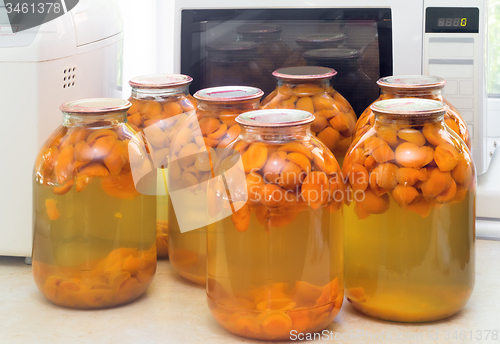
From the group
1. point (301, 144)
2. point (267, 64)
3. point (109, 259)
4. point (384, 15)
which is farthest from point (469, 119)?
point (109, 259)

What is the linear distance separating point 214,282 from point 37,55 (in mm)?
420

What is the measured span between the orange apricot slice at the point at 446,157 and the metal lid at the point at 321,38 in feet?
1.33

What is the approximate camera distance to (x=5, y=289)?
810 mm

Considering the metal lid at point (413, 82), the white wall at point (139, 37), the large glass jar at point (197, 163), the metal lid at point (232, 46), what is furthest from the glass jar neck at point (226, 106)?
the white wall at point (139, 37)

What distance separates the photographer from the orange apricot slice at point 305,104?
0.81 metres

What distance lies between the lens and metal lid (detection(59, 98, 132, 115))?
708 millimetres

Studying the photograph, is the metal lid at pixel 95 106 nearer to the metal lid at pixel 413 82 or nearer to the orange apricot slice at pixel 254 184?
the orange apricot slice at pixel 254 184

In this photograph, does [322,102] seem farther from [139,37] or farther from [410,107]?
[139,37]

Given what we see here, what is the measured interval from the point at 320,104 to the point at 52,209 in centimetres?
38

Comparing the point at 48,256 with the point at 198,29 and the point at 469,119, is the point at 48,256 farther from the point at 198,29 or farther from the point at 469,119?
the point at 469,119

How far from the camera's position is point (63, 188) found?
719mm

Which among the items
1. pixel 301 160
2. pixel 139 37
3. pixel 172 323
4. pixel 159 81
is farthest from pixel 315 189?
pixel 139 37

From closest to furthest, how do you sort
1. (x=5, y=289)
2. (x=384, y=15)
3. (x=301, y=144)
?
(x=301, y=144), (x=5, y=289), (x=384, y=15)

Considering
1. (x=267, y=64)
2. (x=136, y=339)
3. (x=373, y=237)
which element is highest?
(x=267, y=64)
